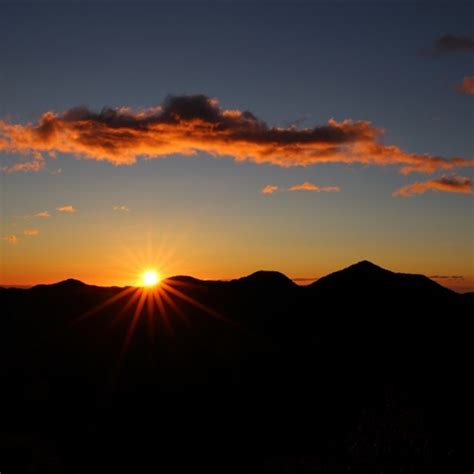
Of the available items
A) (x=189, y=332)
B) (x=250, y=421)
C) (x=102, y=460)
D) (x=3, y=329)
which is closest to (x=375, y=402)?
(x=250, y=421)

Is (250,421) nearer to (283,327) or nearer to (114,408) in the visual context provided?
(114,408)

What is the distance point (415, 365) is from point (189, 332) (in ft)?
63.5

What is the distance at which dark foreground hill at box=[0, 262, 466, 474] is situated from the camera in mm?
27453

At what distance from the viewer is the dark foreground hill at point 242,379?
27453 mm

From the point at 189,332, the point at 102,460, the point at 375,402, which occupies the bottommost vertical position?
the point at 102,460

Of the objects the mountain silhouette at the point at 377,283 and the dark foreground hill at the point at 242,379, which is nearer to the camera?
the dark foreground hill at the point at 242,379

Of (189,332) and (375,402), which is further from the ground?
(189,332)

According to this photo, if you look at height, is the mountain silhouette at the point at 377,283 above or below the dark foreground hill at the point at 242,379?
above

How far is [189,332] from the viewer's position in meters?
46.8

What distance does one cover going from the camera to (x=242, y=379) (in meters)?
37.6

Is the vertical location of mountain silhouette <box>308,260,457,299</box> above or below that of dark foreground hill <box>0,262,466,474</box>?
above

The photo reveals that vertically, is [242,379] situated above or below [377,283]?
below

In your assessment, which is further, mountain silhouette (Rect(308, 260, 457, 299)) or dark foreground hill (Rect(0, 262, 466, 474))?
mountain silhouette (Rect(308, 260, 457, 299))

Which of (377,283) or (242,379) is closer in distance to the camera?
(242,379)
